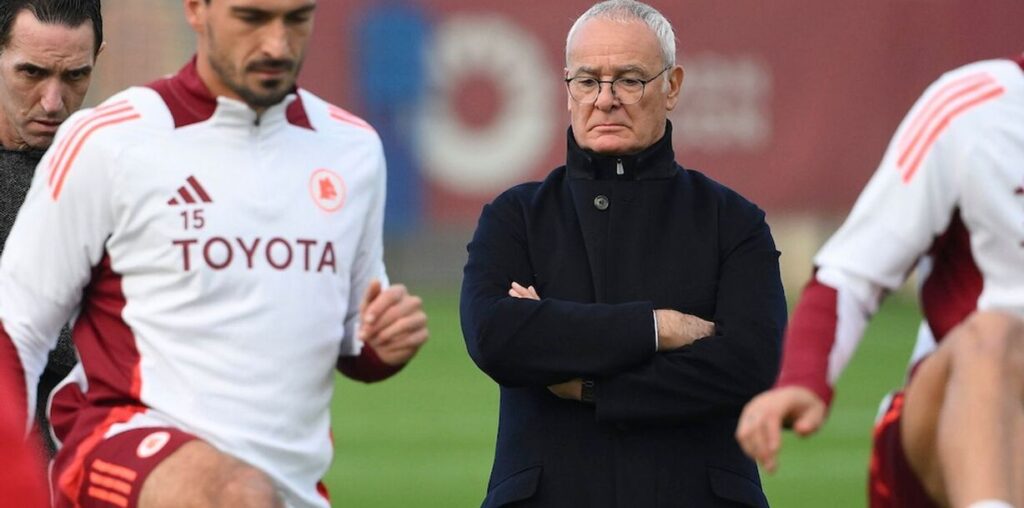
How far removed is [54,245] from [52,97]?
0.97 m

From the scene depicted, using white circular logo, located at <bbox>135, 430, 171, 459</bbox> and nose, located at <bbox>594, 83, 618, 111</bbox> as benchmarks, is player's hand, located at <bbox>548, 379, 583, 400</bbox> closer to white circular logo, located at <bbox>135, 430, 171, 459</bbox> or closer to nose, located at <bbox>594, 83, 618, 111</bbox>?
nose, located at <bbox>594, 83, 618, 111</bbox>

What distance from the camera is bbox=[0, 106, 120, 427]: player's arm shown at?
173 inches

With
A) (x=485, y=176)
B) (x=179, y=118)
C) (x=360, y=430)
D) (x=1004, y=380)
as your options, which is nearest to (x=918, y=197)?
(x=1004, y=380)

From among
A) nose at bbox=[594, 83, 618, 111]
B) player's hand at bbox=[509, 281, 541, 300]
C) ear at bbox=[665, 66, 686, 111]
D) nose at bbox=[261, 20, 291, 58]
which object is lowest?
player's hand at bbox=[509, 281, 541, 300]

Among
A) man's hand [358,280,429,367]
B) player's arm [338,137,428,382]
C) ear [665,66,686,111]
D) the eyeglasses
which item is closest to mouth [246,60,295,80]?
player's arm [338,137,428,382]

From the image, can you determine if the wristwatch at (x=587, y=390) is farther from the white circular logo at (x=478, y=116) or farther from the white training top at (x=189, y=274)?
the white circular logo at (x=478, y=116)

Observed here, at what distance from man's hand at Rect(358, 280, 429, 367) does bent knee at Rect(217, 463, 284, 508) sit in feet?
1.40

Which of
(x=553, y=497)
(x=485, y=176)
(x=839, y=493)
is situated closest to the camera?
(x=553, y=497)

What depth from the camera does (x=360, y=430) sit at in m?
12.3

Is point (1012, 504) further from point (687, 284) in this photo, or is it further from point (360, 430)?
point (360, 430)

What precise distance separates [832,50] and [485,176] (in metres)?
3.14

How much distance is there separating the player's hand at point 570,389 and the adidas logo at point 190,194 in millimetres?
1106

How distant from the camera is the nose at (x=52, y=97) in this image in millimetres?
5262

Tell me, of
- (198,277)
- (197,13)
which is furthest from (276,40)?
(198,277)
